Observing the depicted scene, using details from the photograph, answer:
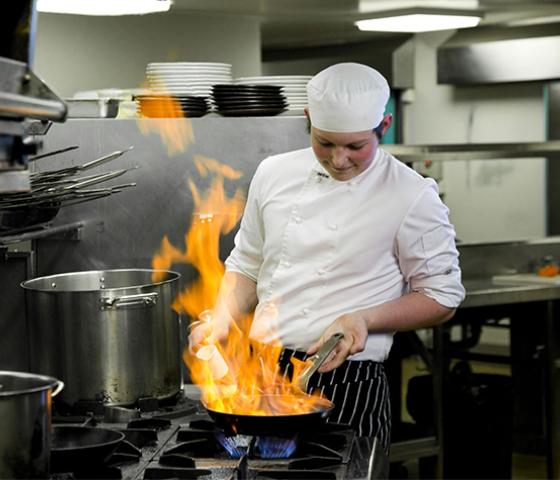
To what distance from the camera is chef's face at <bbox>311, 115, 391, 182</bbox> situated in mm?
2701

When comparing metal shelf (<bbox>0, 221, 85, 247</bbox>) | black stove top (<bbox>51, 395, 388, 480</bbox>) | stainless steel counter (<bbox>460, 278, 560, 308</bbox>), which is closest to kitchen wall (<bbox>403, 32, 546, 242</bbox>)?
stainless steel counter (<bbox>460, 278, 560, 308</bbox>)

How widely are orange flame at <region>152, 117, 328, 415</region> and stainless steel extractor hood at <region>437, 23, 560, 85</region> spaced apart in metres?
5.36

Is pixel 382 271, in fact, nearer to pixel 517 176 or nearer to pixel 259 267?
pixel 259 267

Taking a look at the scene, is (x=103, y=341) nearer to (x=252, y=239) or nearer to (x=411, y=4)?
(x=252, y=239)

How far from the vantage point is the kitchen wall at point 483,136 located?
881cm

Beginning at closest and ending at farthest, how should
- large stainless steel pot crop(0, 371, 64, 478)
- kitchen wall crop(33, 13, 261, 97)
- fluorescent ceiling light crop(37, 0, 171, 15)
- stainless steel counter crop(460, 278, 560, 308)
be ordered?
large stainless steel pot crop(0, 371, 64, 478)
fluorescent ceiling light crop(37, 0, 171, 15)
stainless steel counter crop(460, 278, 560, 308)
kitchen wall crop(33, 13, 261, 97)

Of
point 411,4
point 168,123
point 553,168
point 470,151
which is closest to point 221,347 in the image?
point 168,123

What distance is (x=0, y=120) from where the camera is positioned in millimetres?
1512

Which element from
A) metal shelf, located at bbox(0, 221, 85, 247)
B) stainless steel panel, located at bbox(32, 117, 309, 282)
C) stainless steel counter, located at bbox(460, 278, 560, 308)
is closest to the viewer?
metal shelf, located at bbox(0, 221, 85, 247)

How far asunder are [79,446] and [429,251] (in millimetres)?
1146

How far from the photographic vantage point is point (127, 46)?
6984mm

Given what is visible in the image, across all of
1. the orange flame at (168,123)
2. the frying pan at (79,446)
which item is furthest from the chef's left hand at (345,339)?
the orange flame at (168,123)

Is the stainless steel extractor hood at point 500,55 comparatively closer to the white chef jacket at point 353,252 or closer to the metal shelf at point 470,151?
the metal shelf at point 470,151

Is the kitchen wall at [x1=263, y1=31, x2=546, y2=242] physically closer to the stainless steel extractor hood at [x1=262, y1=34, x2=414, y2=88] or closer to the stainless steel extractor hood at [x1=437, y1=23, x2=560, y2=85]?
the stainless steel extractor hood at [x1=262, y1=34, x2=414, y2=88]
